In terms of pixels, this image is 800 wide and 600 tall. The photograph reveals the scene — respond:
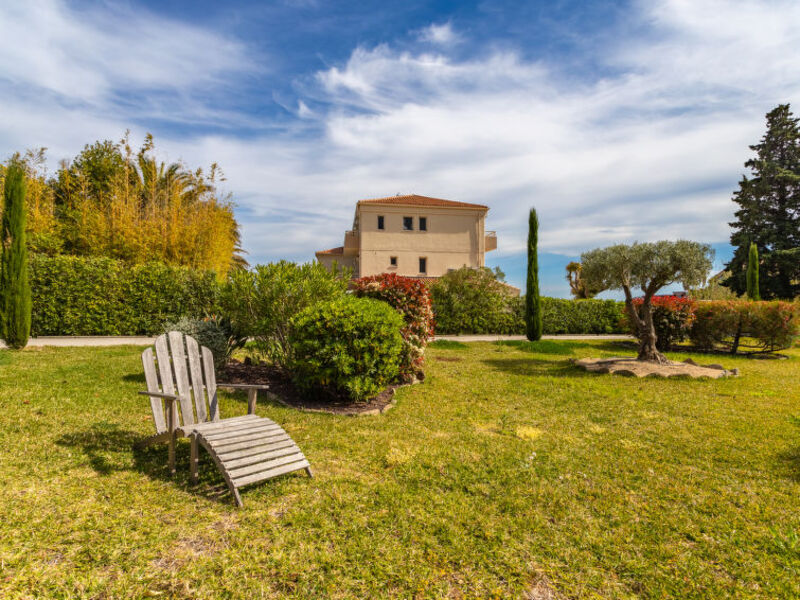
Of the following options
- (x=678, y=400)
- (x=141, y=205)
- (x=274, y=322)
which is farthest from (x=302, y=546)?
(x=141, y=205)

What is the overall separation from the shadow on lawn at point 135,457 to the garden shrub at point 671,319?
14221mm

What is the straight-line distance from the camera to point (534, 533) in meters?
3.06

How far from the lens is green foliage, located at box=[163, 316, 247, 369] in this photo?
25.5 ft

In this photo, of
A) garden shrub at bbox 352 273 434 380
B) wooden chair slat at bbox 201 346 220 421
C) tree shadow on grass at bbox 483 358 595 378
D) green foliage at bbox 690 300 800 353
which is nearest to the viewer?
wooden chair slat at bbox 201 346 220 421

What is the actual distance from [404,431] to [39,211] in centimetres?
2031

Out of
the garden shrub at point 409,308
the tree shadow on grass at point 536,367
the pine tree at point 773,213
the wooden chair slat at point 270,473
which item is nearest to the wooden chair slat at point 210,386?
the wooden chair slat at point 270,473

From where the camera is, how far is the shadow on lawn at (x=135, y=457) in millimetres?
3682

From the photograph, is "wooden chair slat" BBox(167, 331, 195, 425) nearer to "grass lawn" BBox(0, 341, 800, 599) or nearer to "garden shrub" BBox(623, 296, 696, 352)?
"grass lawn" BBox(0, 341, 800, 599)

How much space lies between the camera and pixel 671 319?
47.3 feet

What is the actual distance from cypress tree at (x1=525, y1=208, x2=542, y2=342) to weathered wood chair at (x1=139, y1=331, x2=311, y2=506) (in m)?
14.2

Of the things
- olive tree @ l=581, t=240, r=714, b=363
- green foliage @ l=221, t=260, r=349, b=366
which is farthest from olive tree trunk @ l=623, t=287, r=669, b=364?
green foliage @ l=221, t=260, r=349, b=366

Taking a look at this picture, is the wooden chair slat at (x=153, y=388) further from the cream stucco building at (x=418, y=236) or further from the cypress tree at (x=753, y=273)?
the cypress tree at (x=753, y=273)

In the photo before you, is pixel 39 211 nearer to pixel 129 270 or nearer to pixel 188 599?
pixel 129 270

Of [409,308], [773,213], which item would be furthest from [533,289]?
[773,213]
